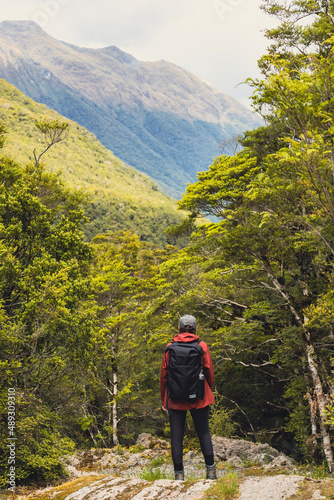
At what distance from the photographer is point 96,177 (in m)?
112

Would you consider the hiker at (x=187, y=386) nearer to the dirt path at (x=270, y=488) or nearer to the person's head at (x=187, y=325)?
the person's head at (x=187, y=325)

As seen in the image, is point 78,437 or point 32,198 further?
point 78,437

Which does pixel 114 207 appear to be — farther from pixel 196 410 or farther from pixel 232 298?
pixel 196 410

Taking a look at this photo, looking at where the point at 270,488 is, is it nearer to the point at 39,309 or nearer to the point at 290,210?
the point at 290,210

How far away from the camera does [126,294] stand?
1880 cm

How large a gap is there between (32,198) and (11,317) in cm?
350

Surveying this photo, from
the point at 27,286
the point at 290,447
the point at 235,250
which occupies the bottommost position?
the point at 290,447

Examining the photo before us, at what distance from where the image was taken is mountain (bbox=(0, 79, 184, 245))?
77.3 m

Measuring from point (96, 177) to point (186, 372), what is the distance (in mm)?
112307

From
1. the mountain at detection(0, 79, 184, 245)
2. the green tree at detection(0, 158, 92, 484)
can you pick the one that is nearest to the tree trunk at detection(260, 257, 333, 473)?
the green tree at detection(0, 158, 92, 484)

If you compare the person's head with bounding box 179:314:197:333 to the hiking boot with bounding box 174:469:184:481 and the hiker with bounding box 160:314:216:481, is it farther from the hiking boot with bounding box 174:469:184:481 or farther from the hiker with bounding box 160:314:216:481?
the hiking boot with bounding box 174:469:184:481

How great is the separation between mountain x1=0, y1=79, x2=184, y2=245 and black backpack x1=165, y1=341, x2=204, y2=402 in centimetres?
5024

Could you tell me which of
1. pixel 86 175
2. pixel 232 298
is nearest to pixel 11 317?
pixel 232 298

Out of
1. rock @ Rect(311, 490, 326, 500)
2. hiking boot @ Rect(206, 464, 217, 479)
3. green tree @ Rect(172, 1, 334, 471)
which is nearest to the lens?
rock @ Rect(311, 490, 326, 500)
